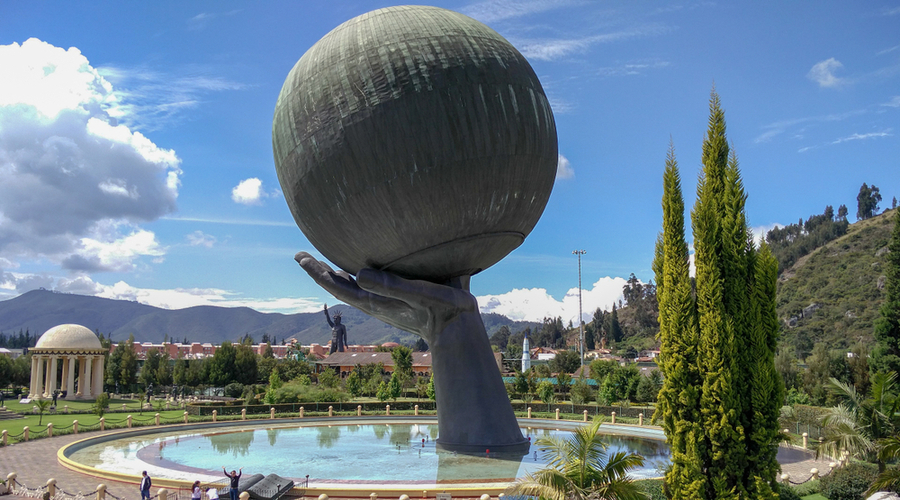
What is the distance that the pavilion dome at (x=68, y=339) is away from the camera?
61844mm

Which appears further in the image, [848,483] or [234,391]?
[234,391]

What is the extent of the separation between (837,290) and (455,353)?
13158cm

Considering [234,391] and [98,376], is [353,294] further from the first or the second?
[98,376]

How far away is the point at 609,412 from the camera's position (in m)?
39.9

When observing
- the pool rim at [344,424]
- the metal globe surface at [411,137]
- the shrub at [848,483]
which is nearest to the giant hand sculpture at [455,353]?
the metal globe surface at [411,137]

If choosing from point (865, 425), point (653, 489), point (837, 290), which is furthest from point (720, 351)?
point (837, 290)

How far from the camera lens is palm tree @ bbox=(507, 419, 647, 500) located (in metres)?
9.96

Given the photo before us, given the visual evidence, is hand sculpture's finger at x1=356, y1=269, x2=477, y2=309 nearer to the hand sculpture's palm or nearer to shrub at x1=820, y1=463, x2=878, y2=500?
the hand sculpture's palm

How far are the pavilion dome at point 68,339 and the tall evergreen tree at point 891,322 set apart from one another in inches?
2639

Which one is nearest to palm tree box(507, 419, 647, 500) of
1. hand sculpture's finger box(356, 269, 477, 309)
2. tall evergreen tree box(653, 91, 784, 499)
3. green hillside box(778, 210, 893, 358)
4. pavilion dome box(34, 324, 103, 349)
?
tall evergreen tree box(653, 91, 784, 499)

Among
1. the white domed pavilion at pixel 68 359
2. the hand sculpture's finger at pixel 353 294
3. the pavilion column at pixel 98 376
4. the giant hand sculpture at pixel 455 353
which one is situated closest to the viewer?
the giant hand sculpture at pixel 455 353

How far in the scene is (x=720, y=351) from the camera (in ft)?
35.4

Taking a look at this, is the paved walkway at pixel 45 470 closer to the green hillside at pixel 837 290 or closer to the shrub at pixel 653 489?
the shrub at pixel 653 489

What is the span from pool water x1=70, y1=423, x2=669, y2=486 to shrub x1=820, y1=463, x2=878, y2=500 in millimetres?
4400
